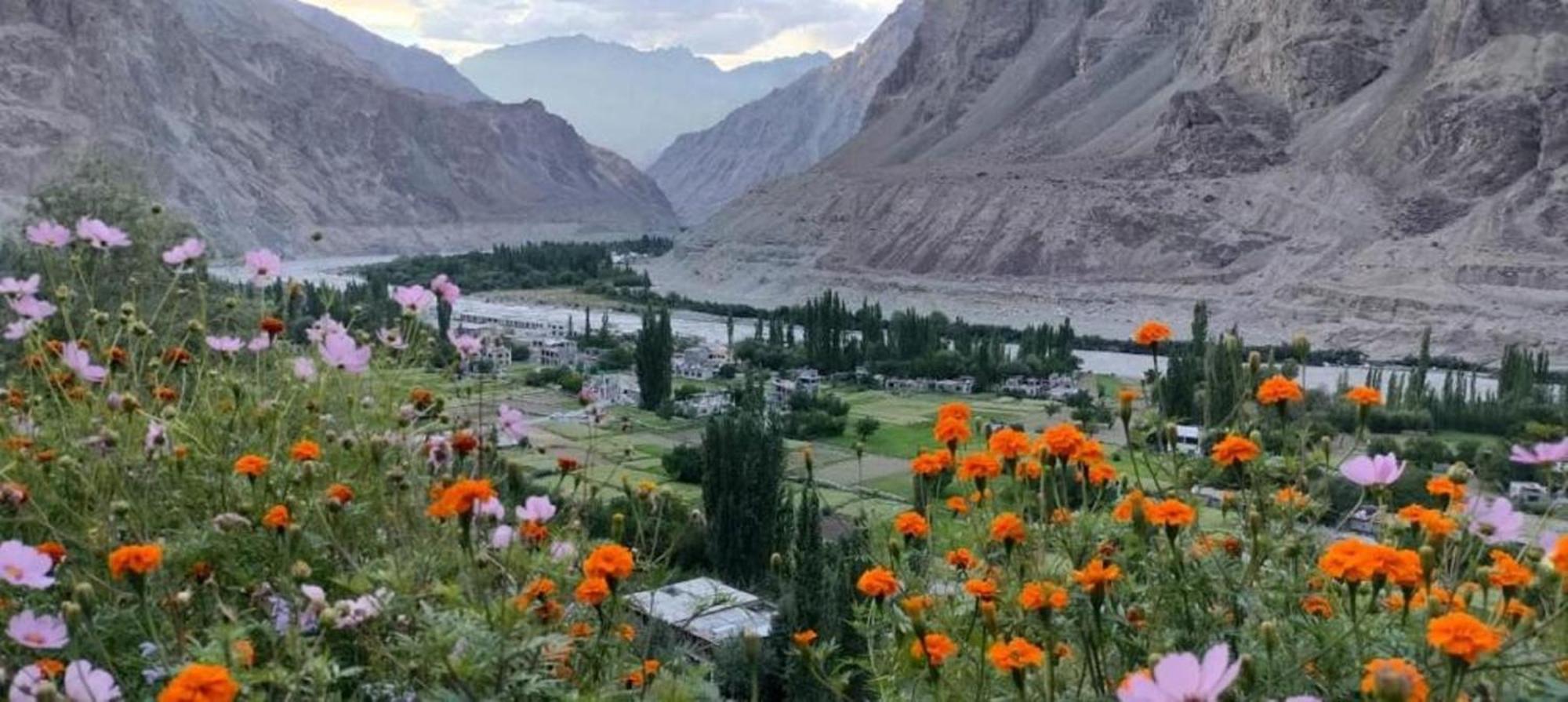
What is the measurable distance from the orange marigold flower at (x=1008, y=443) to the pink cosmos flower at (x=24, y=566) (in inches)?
102

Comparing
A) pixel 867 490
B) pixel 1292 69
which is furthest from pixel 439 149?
pixel 867 490

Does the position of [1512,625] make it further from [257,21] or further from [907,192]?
[257,21]

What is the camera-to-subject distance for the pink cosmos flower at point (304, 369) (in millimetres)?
4387

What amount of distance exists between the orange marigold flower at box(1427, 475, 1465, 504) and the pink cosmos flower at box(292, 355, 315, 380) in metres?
3.69

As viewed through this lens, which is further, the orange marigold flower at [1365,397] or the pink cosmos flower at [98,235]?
the pink cosmos flower at [98,235]

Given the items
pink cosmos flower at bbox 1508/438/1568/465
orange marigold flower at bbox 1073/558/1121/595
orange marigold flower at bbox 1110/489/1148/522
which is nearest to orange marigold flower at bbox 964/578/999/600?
orange marigold flower at bbox 1073/558/1121/595

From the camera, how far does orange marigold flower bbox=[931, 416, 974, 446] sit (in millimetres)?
4152

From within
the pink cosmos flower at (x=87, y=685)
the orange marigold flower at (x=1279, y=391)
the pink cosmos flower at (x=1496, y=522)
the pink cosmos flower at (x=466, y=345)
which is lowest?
the pink cosmos flower at (x=87, y=685)

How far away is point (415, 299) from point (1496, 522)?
3740mm

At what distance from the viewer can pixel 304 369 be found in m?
4.40

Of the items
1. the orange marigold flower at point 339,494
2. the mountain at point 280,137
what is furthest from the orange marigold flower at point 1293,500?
the mountain at point 280,137

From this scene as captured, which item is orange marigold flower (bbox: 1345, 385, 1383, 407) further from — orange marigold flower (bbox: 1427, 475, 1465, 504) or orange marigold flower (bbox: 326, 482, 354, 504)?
orange marigold flower (bbox: 326, 482, 354, 504)

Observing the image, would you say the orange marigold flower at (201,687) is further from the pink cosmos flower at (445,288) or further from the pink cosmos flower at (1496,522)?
the pink cosmos flower at (1496,522)

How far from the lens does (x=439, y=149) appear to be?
149250 millimetres
